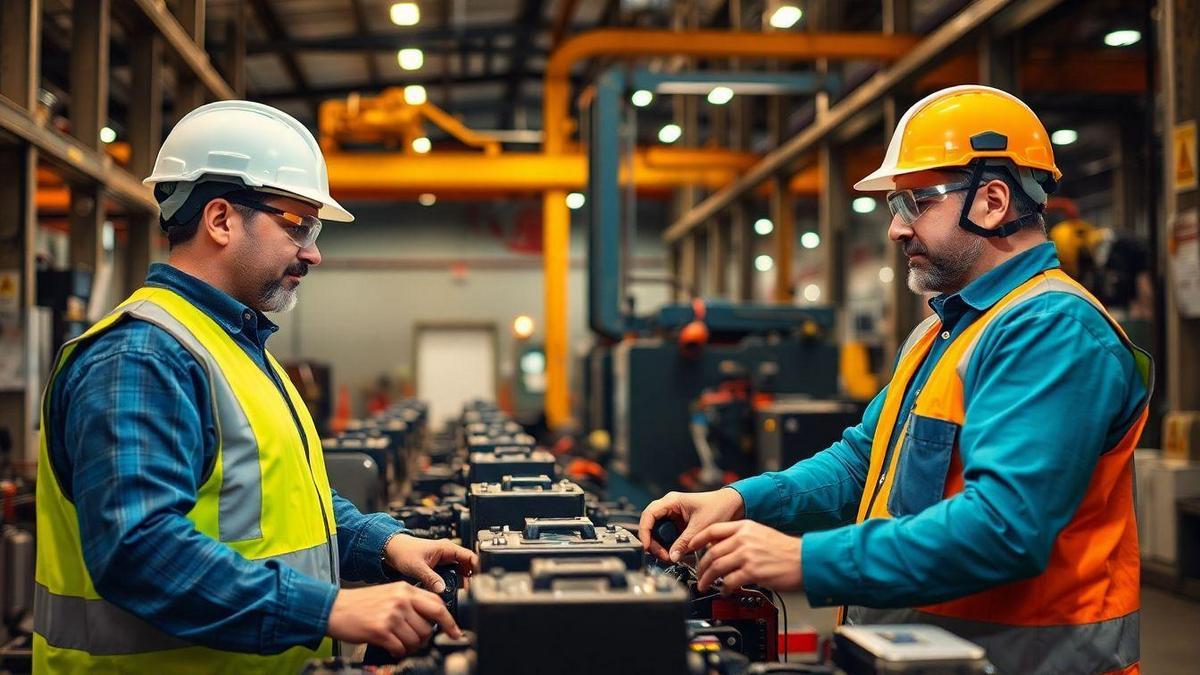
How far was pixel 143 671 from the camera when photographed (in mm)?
1676

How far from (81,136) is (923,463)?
5.54m

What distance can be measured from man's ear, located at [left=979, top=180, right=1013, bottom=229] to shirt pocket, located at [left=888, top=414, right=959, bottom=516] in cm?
37

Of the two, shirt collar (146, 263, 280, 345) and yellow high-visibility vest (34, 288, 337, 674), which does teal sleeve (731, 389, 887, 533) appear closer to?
yellow high-visibility vest (34, 288, 337, 674)

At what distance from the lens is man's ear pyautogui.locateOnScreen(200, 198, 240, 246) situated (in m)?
1.90

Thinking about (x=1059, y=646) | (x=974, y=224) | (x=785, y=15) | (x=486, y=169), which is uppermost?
(x=785, y=15)

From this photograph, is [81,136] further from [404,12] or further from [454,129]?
[454,129]

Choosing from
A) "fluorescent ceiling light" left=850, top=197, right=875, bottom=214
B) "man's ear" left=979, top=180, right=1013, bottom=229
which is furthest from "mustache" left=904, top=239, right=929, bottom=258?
"fluorescent ceiling light" left=850, top=197, right=875, bottom=214

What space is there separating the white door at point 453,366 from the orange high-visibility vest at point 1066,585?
Answer: 56.3ft

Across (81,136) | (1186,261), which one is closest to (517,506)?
(1186,261)

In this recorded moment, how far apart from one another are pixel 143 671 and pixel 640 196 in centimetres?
1403

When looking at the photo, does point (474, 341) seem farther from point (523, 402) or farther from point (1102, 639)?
point (1102, 639)

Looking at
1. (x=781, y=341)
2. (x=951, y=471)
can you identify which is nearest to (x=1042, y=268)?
(x=951, y=471)

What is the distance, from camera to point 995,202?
6.29 feet

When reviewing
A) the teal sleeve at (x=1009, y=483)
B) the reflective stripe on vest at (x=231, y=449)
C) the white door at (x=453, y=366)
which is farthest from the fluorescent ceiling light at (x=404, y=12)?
the white door at (x=453, y=366)
